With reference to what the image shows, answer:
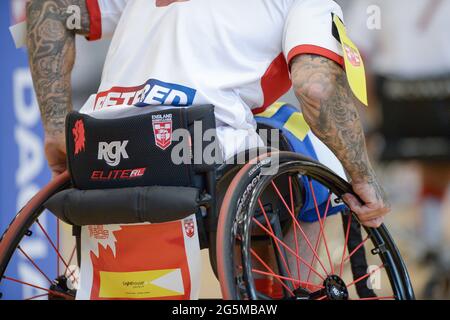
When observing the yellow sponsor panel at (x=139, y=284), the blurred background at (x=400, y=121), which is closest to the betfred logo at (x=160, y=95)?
the yellow sponsor panel at (x=139, y=284)

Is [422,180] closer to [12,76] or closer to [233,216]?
[12,76]

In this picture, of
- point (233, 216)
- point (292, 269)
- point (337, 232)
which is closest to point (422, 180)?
point (337, 232)

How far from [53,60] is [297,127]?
0.59 metres

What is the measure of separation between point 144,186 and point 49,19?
54 centimetres

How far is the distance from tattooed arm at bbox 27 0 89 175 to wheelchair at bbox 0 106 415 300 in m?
0.11

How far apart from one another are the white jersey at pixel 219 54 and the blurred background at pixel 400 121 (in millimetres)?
1312

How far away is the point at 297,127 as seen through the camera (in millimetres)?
1817

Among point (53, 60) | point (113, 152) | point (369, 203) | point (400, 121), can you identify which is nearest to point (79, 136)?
point (113, 152)

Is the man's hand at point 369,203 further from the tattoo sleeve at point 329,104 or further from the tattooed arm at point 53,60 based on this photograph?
the tattooed arm at point 53,60

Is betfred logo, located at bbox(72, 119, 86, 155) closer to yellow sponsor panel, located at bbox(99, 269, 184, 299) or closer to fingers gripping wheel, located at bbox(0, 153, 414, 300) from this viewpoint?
fingers gripping wheel, located at bbox(0, 153, 414, 300)

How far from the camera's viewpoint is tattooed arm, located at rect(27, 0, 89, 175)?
1720 millimetres

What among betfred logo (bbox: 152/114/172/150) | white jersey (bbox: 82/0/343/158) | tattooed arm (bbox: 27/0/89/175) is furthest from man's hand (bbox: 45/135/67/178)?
betfred logo (bbox: 152/114/172/150)

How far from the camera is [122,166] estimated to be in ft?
4.82

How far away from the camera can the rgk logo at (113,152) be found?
1459mm
